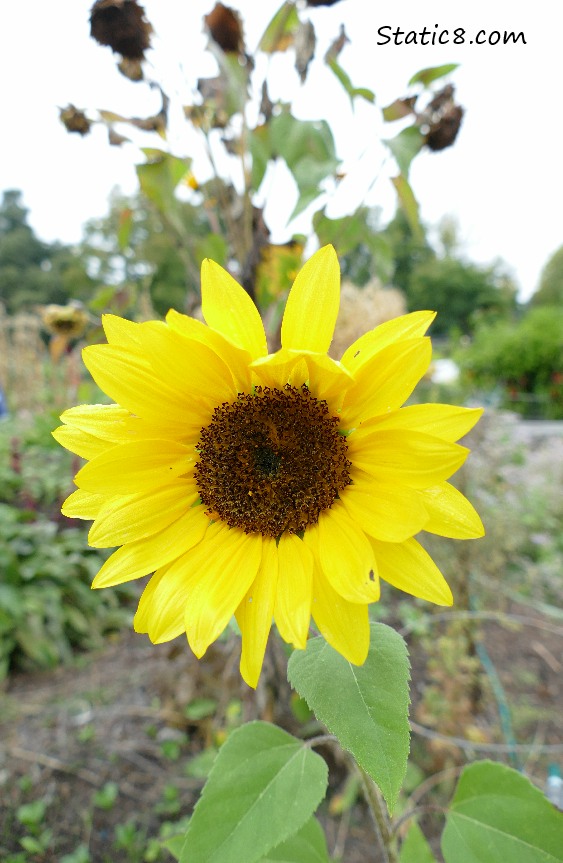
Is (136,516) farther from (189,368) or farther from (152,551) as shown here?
(189,368)

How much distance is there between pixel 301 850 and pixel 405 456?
65 centimetres

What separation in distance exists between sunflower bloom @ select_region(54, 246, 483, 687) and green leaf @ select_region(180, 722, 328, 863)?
0.21 m

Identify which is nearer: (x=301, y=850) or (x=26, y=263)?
(x=301, y=850)

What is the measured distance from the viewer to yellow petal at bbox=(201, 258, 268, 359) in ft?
1.88

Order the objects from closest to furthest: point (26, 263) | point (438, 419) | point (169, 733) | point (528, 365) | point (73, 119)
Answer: point (438, 419)
point (73, 119)
point (169, 733)
point (528, 365)
point (26, 263)

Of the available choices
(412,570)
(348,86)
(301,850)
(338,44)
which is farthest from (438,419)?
(338,44)

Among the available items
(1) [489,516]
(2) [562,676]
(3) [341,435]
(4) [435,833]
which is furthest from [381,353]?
(2) [562,676]

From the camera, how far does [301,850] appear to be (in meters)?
0.80

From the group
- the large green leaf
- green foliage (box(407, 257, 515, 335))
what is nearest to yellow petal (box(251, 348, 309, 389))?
the large green leaf

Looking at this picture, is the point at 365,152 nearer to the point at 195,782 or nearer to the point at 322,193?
the point at 322,193

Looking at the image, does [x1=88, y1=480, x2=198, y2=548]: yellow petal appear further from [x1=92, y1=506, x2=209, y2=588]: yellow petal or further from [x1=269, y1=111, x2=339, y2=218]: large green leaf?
[x1=269, y1=111, x2=339, y2=218]: large green leaf

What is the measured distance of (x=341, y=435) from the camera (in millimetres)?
660

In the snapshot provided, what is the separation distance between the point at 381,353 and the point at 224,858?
58 centimetres

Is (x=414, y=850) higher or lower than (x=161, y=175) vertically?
lower
